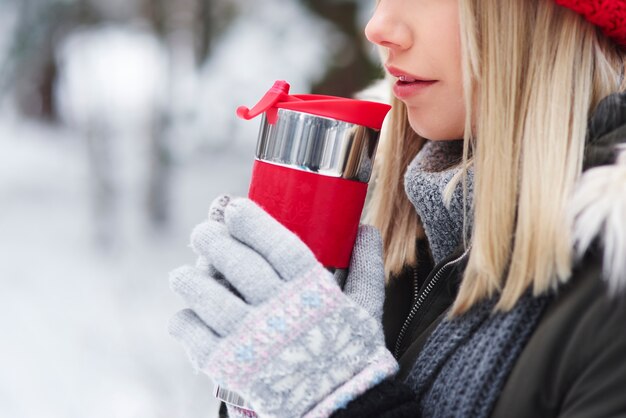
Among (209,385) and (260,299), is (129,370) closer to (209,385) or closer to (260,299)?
(209,385)

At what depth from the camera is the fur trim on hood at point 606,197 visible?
0.87 meters

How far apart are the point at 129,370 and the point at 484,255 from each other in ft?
10.7

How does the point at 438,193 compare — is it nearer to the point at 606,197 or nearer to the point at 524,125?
the point at 524,125

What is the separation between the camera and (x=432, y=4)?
3.71ft

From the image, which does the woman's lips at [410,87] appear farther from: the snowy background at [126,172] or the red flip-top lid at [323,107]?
the snowy background at [126,172]

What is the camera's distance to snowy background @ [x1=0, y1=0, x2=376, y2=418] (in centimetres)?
388

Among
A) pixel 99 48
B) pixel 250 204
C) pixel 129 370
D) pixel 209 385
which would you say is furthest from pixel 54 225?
pixel 250 204

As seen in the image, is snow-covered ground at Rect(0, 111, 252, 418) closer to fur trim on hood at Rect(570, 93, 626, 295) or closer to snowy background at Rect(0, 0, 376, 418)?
snowy background at Rect(0, 0, 376, 418)

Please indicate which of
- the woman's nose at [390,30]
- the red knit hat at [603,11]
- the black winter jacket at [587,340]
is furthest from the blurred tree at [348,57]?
the black winter jacket at [587,340]

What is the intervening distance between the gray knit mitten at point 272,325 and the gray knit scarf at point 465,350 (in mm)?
64

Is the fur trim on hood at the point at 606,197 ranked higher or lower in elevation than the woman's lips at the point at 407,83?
lower

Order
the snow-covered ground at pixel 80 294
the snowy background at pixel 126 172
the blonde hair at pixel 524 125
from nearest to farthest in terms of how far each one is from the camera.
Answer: the blonde hair at pixel 524 125, the snow-covered ground at pixel 80 294, the snowy background at pixel 126 172

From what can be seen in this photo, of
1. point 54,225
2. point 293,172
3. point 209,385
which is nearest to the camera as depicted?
point 293,172

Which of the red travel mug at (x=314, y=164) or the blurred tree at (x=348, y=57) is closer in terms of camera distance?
the red travel mug at (x=314, y=164)
